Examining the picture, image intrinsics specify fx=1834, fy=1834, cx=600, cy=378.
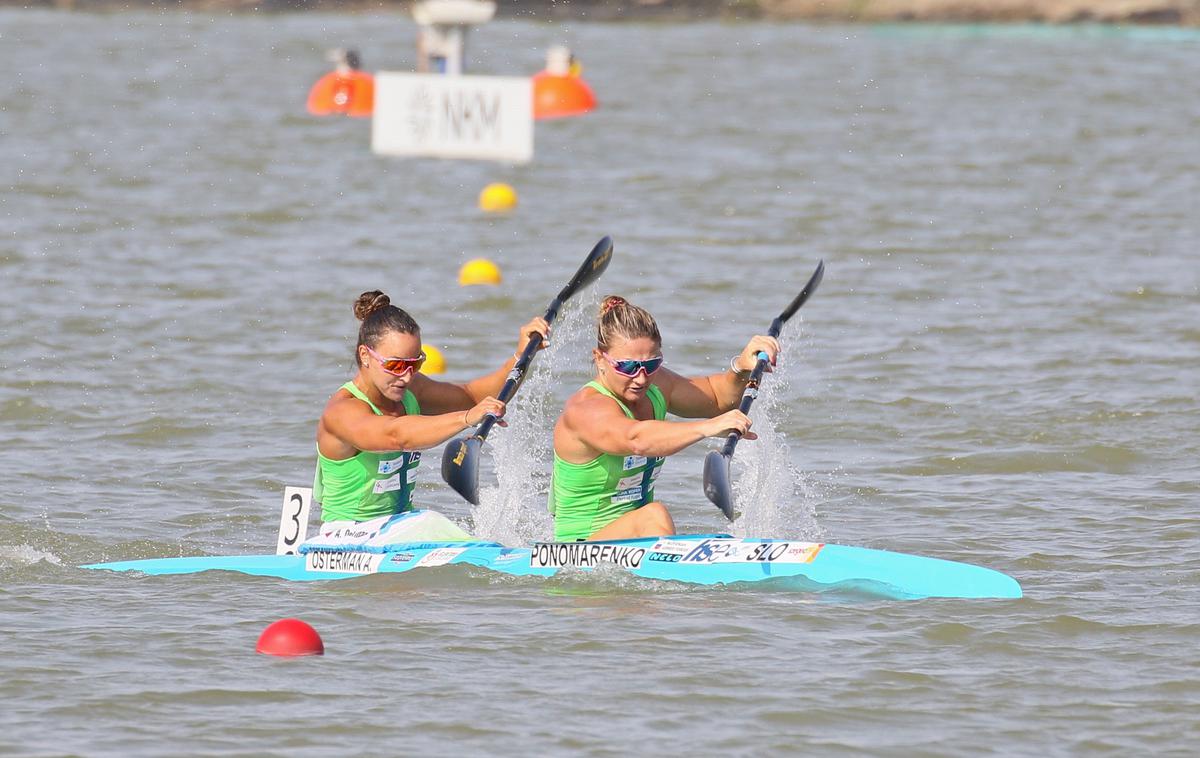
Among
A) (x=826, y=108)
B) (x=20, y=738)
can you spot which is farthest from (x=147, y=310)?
(x=826, y=108)

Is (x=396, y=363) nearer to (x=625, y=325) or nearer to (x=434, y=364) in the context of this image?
(x=625, y=325)

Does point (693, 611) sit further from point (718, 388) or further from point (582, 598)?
point (718, 388)

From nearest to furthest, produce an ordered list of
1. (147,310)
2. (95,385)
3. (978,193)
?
(95,385) → (147,310) → (978,193)

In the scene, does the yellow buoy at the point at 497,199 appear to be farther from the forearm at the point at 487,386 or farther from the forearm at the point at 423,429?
the forearm at the point at 423,429

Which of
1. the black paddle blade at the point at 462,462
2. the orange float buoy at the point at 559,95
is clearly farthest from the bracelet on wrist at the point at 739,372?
the orange float buoy at the point at 559,95

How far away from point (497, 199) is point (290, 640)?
1377cm

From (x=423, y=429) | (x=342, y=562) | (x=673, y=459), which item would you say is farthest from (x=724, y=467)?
(x=673, y=459)

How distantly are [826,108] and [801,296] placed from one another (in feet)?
74.7

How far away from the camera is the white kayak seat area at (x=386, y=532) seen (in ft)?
26.0

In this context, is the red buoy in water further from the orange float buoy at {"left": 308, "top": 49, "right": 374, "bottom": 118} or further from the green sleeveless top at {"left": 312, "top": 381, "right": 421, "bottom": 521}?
the orange float buoy at {"left": 308, "top": 49, "right": 374, "bottom": 118}

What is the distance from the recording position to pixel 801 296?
9.02 meters

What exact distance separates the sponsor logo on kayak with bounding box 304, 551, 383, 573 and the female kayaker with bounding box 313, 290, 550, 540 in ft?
0.36

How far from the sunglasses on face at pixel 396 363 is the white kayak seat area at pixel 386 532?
76 cm

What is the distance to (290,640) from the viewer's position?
6781mm
